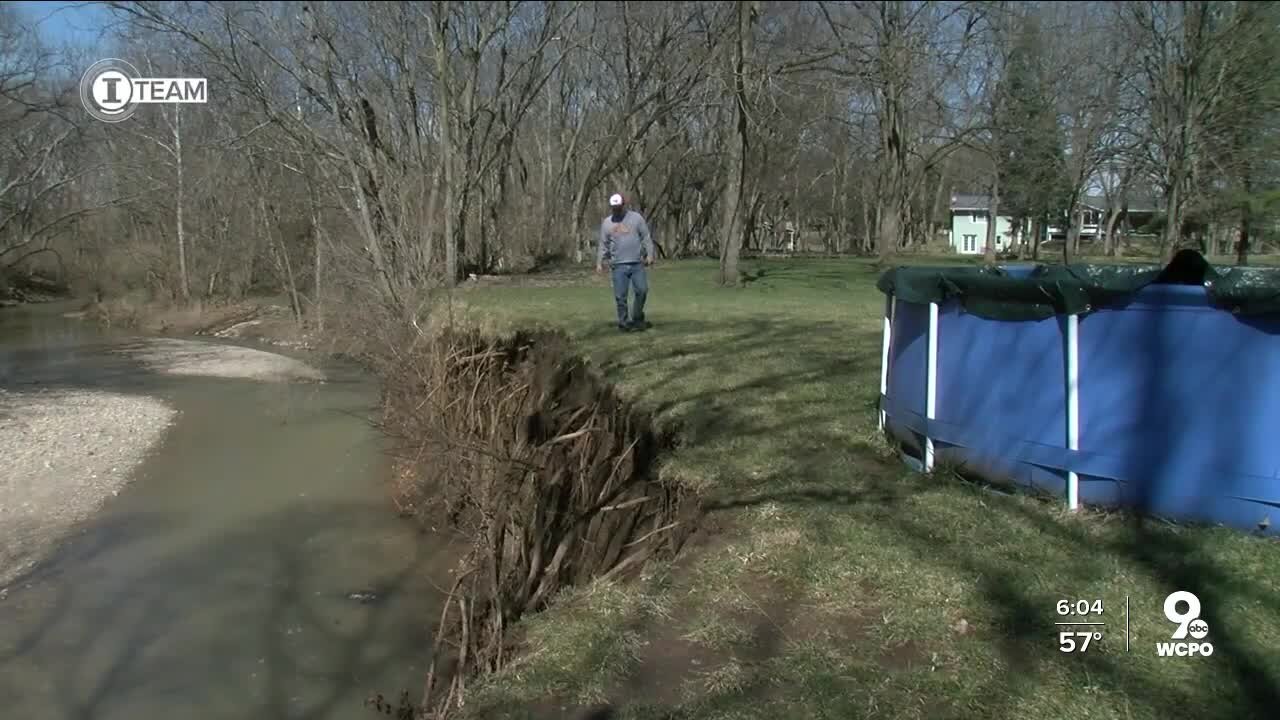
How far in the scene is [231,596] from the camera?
8422mm

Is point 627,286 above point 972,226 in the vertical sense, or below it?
below

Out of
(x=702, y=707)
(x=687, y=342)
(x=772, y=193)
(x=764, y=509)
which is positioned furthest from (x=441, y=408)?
(x=772, y=193)

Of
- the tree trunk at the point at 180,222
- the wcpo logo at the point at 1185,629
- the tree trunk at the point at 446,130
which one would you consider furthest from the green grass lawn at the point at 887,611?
the tree trunk at the point at 180,222

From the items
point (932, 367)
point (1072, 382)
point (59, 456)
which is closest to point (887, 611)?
point (1072, 382)

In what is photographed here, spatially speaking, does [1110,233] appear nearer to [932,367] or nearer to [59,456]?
[59,456]

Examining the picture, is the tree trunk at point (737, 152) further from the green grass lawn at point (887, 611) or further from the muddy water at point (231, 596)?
the green grass lawn at point (887, 611)

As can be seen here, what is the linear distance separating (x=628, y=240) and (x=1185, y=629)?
7.99 m

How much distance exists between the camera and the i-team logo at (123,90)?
23.0m

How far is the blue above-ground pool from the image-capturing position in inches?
182

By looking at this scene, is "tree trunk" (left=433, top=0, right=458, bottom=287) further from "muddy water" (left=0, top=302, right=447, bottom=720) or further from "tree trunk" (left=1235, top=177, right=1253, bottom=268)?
"tree trunk" (left=1235, top=177, right=1253, bottom=268)

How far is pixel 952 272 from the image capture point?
5867 mm

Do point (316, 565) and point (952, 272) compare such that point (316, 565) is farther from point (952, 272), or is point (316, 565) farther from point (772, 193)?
point (772, 193)

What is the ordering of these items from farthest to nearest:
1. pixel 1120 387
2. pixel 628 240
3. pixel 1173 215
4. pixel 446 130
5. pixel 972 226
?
pixel 972 226
pixel 446 130
pixel 1173 215
pixel 628 240
pixel 1120 387

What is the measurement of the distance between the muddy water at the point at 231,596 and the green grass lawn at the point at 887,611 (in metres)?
2.52
